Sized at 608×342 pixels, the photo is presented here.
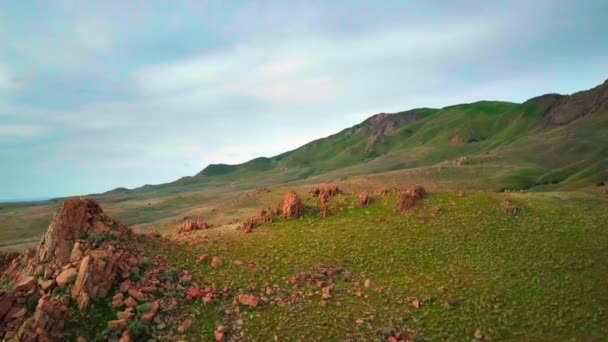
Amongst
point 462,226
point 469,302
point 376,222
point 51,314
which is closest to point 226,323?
point 51,314

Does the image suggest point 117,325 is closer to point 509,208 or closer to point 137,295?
point 137,295

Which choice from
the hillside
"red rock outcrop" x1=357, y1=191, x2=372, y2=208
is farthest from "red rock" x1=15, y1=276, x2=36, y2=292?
the hillside

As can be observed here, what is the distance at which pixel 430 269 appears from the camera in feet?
73.3

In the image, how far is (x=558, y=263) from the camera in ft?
74.5

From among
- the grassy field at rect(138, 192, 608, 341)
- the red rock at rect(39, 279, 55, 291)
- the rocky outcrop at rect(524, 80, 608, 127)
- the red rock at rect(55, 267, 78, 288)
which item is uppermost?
the rocky outcrop at rect(524, 80, 608, 127)

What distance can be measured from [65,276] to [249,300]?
672 centimetres

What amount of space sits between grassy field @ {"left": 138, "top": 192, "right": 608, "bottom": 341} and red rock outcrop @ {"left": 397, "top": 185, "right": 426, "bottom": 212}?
0.54 meters

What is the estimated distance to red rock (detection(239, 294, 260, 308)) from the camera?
18.5m

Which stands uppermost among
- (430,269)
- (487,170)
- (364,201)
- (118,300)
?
(364,201)

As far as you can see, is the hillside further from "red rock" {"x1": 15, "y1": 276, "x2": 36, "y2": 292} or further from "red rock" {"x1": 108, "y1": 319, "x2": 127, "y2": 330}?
"red rock" {"x1": 15, "y1": 276, "x2": 36, "y2": 292}

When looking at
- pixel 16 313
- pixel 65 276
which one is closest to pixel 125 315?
pixel 65 276

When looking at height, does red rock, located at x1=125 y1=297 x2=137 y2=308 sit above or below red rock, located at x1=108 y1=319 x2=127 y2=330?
above

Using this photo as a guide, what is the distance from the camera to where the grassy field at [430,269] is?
1792 cm

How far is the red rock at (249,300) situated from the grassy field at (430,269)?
0.96 feet
